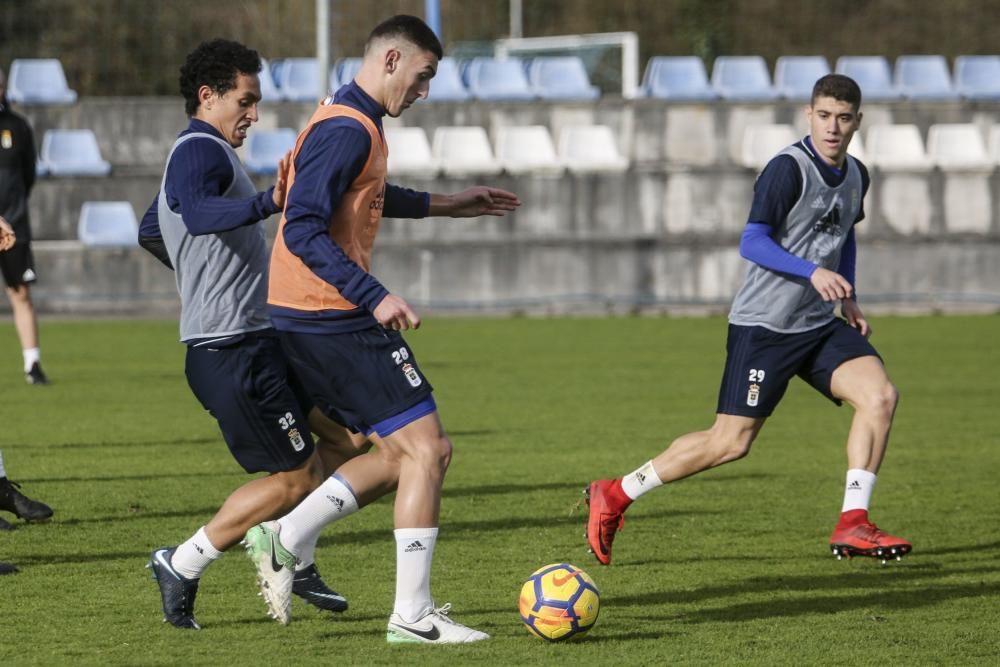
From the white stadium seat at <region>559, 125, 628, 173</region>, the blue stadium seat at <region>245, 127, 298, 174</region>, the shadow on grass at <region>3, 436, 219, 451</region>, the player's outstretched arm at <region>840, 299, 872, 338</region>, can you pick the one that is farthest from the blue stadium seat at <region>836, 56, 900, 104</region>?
the player's outstretched arm at <region>840, 299, 872, 338</region>

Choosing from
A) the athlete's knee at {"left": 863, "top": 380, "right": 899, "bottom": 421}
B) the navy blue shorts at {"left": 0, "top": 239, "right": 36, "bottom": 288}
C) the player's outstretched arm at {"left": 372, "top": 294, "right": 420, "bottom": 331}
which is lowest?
the navy blue shorts at {"left": 0, "top": 239, "right": 36, "bottom": 288}

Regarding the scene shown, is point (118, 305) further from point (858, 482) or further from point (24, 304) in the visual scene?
point (858, 482)

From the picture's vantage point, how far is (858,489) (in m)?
6.68

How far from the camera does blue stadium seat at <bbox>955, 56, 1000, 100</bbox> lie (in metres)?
24.9

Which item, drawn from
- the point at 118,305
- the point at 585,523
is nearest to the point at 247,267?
the point at 585,523

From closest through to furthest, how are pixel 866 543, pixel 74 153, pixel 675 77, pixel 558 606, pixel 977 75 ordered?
pixel 558 606 < pixel 866 543 < pixel 74 153 < pixel 675 77 < pixel 977 75

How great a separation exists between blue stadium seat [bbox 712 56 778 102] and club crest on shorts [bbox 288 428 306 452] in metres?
19.6

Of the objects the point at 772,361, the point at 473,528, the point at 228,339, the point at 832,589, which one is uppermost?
the point at 228,339

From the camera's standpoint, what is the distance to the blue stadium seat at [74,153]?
21.8m

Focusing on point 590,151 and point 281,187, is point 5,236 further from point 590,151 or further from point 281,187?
point 590,151

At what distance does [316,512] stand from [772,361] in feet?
7.28

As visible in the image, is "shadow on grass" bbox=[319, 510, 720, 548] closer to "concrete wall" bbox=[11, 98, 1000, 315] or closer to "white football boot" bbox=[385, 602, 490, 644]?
"white football boot" bbox=[385, 602, 490, 644]

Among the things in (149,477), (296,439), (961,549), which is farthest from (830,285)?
(149,477)

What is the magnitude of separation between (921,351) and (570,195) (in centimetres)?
649
